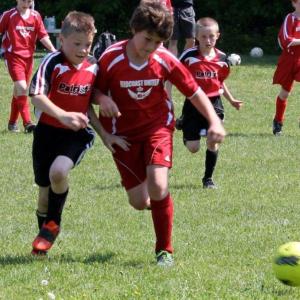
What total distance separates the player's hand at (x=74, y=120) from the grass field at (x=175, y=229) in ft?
2.86

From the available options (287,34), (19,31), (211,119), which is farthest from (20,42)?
(211,119)

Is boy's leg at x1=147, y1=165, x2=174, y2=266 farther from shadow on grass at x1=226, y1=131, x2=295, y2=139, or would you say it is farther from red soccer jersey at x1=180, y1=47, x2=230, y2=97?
shadow on grass at x1=226, y1=131, x2=295, y2=139

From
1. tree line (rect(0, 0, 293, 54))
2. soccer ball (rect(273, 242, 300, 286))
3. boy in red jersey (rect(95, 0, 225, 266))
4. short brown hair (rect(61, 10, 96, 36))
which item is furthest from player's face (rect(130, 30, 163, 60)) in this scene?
tree line (rect(0, 0, 293, 54))

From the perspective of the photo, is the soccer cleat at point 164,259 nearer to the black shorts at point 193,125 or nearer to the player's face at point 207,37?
the black shorts at point 193,125

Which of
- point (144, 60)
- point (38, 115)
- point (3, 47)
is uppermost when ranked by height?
point (144, 60)

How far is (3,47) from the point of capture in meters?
12.4

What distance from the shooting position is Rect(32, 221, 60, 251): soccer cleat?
19.2ft

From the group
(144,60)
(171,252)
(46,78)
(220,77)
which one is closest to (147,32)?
(144,60)

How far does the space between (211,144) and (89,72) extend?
37.2 inches

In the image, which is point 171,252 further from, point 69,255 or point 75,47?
point 75,47

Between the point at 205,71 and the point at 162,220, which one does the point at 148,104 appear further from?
the point at 205,71

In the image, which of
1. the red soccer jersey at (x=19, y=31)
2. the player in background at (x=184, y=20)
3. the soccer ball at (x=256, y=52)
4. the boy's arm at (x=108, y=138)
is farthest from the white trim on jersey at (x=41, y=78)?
the soccer ball at (x=256, y=52)

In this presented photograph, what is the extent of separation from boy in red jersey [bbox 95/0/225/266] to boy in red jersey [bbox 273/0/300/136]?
633 centimetres

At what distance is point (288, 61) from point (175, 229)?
580 centimetres
